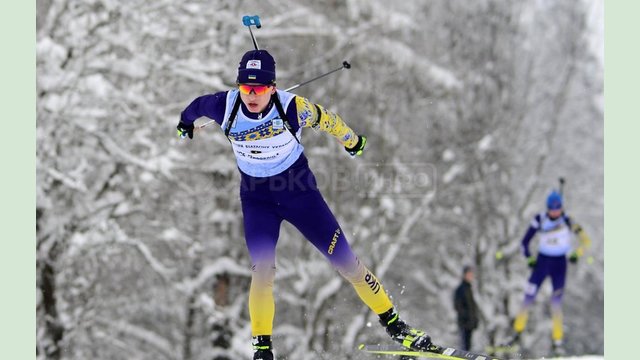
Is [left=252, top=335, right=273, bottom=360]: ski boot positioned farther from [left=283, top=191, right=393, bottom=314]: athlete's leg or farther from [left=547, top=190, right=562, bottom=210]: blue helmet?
[left=547, top=190, right=562, bottom=210]: blue helmet

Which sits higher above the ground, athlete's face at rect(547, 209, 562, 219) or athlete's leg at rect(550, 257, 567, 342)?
athlete's face at rect(547, 209, 562, 219)

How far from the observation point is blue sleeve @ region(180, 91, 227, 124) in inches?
195

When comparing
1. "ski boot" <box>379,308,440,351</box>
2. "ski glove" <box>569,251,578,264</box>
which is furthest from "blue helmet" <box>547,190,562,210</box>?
"ski boot" <box>379,308,440,351</box>

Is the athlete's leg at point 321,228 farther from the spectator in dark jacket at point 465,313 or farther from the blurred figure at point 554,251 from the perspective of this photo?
the blurred figure at point 554,251

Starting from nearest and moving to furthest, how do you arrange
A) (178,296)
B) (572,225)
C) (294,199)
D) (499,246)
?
(294,199), (572,225), (178,296), (499,246)

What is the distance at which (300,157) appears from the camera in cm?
523

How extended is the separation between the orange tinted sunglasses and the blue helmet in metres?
7.06

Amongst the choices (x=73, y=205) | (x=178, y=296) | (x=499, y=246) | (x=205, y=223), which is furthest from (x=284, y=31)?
(x=499, y=246)

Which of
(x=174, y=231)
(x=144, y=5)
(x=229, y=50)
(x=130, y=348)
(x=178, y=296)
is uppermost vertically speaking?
(x=144, y=5)

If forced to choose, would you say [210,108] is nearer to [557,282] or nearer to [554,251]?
[554,251]

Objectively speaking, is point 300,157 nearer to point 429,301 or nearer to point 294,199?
point 294,199

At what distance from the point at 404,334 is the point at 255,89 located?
7.27 feet

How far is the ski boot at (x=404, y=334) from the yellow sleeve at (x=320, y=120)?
1.38 m

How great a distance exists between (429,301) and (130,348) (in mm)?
7166
